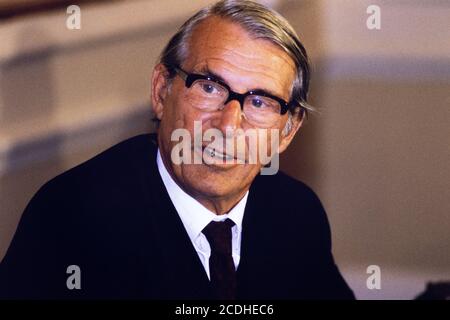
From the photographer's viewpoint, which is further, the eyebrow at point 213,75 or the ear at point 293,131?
the ear at point 293,131

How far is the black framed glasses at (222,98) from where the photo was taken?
2.33 m

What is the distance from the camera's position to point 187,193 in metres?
2.39

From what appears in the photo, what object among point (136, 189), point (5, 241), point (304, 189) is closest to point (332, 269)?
point (304, 189)

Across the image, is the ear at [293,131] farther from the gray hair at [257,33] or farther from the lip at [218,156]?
the lip at [218,156]

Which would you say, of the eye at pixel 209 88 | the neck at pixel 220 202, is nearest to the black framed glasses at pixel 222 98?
the eye at pixel 209 88

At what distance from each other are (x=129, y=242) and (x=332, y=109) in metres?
0.69

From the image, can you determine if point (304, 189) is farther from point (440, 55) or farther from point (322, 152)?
point (440, 55)

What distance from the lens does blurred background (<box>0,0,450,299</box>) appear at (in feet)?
7.99

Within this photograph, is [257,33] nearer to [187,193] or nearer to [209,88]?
[209,88]

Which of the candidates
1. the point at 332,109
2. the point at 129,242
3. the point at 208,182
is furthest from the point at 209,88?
the point at 129,242

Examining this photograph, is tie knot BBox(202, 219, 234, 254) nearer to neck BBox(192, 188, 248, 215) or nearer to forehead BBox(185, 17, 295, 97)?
neck BBox(192, 188, 248, 215)

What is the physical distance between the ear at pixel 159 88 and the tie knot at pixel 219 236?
0.34 metres
